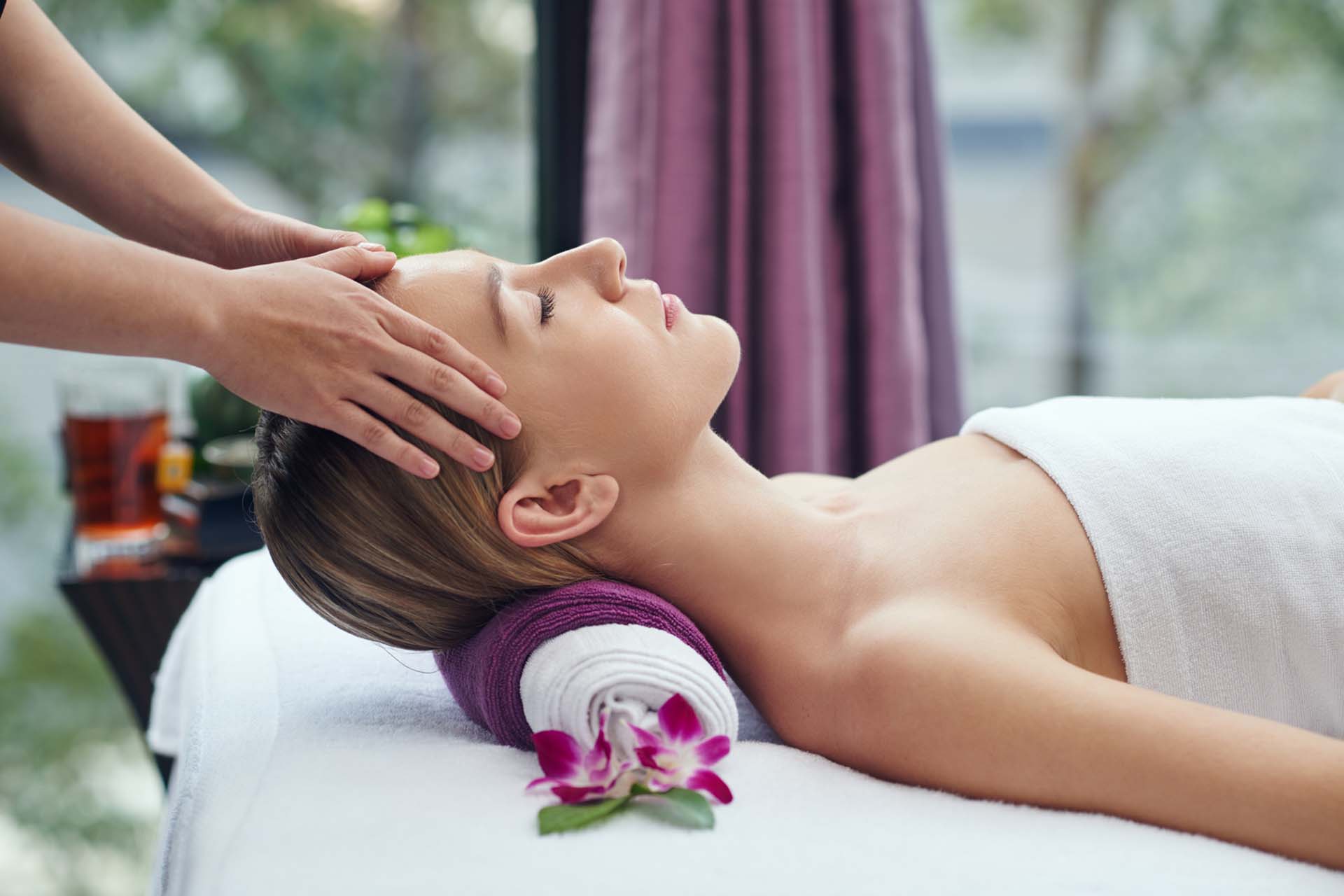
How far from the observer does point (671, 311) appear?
125 cm

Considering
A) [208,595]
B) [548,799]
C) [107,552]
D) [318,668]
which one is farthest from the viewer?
[107,552]

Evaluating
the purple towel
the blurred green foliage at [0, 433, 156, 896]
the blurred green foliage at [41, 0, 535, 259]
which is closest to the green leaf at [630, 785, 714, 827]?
the purple towel

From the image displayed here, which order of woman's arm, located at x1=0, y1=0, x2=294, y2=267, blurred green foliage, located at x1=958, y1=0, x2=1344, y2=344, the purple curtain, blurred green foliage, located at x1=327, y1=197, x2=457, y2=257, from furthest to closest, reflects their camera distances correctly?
1. blurred green foliage, located at x1=958, y1=0, x2=1344, y2=344
2. the purple curtain
3. blurred green foliage, located at x1=327, y1=197, x2=457, y2=257
4. woman's arm, located at x1=0, y1=0, x2=294, y2=267

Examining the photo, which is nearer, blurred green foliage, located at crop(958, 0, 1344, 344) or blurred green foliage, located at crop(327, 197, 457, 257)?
blurred green foliage, located at crop(327, 197, 457, 257)

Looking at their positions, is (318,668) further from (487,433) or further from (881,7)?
(881,7)

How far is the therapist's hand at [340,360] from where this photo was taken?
958 millimetres

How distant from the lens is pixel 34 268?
890 millimetres

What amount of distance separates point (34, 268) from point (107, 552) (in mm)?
1032

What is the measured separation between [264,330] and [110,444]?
101 centimetres

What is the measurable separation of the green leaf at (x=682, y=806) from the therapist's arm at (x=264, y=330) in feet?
1.14

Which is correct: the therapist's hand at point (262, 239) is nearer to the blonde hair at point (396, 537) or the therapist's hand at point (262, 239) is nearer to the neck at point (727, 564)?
the blonde hair at point (396, 537)

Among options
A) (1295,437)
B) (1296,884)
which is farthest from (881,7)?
(1296,884)

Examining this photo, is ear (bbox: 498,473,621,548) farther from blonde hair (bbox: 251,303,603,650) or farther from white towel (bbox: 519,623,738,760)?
white towel (bbox: 519,623,738,760)

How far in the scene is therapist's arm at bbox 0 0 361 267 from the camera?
128 centimetres
